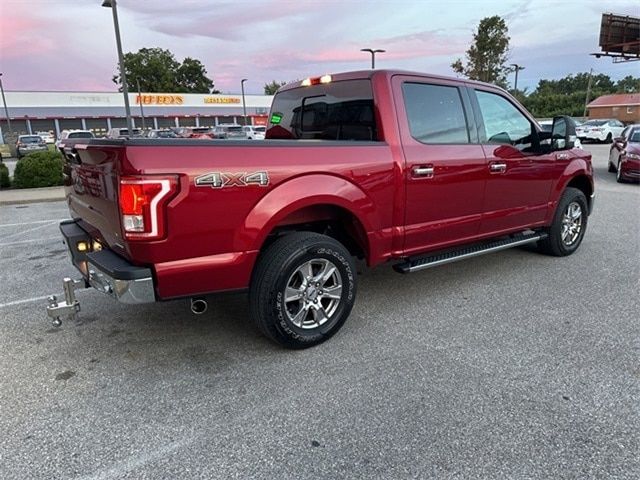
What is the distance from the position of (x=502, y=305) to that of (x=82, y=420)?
11.0ft

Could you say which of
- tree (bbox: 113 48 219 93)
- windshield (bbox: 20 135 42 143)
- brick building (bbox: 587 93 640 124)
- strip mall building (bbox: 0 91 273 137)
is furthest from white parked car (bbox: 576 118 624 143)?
tree (bbox: 113 48 219 93)

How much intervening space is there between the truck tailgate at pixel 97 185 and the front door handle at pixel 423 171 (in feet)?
7.17

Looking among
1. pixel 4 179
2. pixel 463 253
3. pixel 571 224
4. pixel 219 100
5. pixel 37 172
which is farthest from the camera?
pixel 219 100

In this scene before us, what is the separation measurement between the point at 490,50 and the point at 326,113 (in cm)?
3966

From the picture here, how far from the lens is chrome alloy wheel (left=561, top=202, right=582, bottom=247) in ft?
18.3

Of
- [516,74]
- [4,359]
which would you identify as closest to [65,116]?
[516,74]

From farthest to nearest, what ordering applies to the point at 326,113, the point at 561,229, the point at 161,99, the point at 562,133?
the point at 161,99 < the point at 561,229 < the point at 562,133 < the point at 326,113

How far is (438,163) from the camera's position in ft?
12.9

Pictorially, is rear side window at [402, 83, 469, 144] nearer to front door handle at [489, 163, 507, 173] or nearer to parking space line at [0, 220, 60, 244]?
front door handle at [489, 163, 507, 173]

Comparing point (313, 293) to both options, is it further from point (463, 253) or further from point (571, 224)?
point (571, 224)

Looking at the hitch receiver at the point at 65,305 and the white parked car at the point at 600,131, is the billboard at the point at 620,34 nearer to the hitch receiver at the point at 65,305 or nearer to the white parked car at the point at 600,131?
the white parked car at the point at 600,131

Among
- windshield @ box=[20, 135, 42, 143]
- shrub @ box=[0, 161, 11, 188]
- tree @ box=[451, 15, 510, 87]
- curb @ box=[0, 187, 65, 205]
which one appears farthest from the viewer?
tree @ box=[451, 15, 510, 87]

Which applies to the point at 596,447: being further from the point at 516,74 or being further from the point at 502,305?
the point at 516,74

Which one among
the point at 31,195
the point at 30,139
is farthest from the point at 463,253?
the point at 30,139
